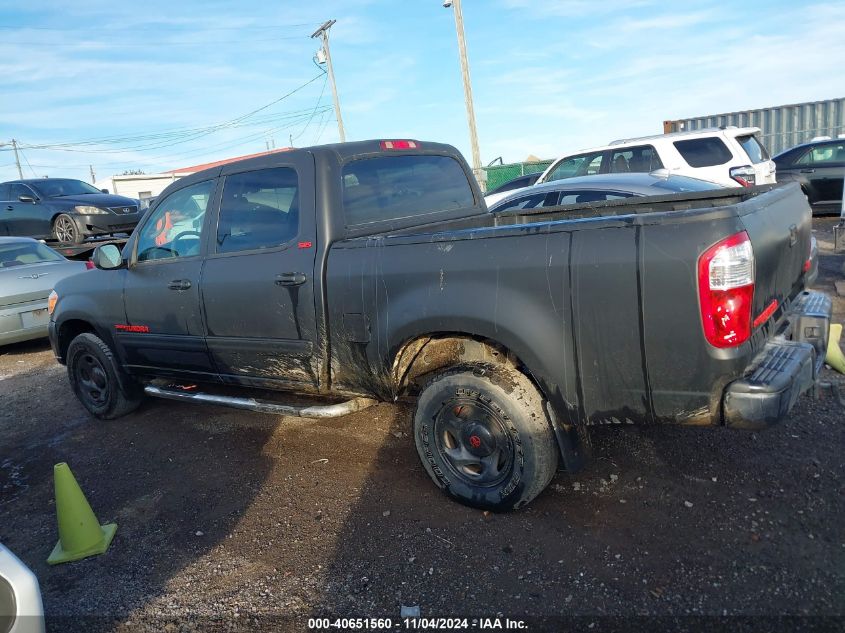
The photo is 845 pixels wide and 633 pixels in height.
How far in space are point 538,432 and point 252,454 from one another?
2.31 m

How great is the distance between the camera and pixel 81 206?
12375 mm

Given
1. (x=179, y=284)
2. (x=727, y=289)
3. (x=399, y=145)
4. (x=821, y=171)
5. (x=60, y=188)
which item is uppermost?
(x=60, y=188)

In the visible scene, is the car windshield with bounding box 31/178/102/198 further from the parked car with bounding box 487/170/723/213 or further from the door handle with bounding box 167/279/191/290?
the door handle with bounding box 167/279/191/290

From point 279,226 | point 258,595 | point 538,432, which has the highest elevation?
point 279,226

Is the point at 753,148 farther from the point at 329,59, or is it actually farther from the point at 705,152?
the point at 329,59

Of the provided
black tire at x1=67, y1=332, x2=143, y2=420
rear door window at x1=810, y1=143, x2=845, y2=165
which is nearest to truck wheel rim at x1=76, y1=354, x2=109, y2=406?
black tire at x1=67, y1=332, x2=143, y2=420

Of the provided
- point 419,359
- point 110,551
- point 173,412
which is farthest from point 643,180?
point 110,551

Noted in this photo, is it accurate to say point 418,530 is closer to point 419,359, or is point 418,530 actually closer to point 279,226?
point 419,359

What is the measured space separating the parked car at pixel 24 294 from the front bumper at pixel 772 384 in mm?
8011

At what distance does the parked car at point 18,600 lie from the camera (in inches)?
78.8

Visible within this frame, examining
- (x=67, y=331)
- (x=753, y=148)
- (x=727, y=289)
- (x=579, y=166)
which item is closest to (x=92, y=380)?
(x=67, y=331)

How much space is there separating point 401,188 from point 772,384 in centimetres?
257

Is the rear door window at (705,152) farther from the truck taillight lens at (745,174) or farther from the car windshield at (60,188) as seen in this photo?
the car windshield at (60,188)

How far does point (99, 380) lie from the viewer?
541 cm
